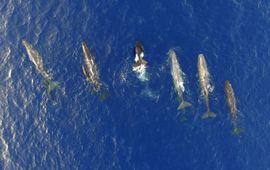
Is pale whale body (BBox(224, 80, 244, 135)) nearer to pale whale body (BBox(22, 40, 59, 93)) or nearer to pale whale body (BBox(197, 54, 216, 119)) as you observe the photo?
pale whale body (BBox(197, 54, 216, 119))

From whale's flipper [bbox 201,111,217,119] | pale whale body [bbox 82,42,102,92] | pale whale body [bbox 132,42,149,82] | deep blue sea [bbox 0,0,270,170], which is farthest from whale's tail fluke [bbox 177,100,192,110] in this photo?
pale whale body [bbox 82,42,102,92]

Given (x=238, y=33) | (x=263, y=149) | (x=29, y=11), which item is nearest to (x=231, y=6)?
(x=238, y=33)

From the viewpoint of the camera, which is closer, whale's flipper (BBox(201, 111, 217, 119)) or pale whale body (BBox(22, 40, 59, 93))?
whale's flipper (BBox(201, 111, 217, 119))

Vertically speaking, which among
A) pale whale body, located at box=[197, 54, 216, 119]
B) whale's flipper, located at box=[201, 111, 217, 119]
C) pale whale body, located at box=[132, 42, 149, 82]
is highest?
pale whale body, located at box=[132, 42, 149, 82]

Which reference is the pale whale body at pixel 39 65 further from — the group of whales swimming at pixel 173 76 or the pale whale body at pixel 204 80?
the pale whale body at pixel 204 80

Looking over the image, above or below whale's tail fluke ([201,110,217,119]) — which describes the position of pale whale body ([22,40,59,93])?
above

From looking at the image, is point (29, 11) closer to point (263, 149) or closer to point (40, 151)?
point (40, 151)

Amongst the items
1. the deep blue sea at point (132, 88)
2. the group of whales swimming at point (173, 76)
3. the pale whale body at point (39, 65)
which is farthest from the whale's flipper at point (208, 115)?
the pale whale body at point (39, 65)
